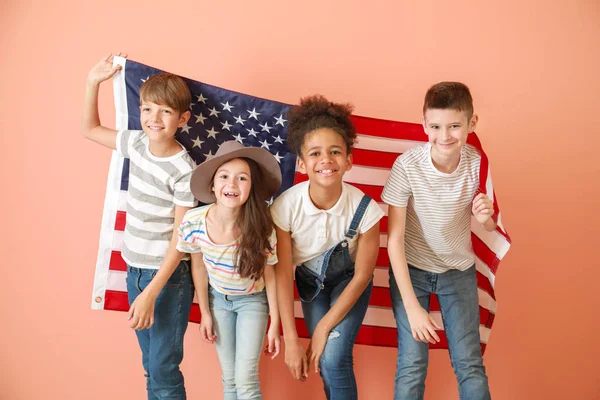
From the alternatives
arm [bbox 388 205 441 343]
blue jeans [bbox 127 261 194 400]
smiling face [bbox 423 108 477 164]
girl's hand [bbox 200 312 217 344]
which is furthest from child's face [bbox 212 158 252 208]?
smiling face [bbox 423 108 477 164]

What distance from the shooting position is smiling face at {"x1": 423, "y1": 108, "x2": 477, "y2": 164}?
6.33 ft

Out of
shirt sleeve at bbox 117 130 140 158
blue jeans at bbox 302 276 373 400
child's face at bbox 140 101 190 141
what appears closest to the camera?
blue jeans at bbox 302 276 373 400

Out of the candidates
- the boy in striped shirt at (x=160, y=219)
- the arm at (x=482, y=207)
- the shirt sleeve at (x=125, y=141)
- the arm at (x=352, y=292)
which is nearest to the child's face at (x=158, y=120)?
the boy in striped shirt at (x=160, y=219)

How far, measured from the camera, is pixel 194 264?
2.07 metres

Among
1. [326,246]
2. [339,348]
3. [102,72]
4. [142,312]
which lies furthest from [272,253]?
[102,72]

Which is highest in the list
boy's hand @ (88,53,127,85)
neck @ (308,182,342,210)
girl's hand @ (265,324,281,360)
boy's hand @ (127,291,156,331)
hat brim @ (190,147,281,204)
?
boy's hand @ (88,53,127,85)

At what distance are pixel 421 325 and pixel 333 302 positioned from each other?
0.33 metres

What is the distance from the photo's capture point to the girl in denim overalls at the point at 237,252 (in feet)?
6.37

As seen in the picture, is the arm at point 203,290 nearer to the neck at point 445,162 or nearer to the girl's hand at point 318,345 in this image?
the girl's hand at point 318,345

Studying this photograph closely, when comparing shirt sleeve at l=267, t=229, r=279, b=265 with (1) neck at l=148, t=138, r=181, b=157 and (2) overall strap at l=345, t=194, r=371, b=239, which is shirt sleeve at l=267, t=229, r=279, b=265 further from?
(1) neck at l=148, t=138, r=181, b=157

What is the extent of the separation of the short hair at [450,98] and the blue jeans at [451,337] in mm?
644

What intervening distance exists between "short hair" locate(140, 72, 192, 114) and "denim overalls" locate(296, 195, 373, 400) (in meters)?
0.79

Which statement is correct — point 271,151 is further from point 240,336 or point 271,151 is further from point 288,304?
point 240,336

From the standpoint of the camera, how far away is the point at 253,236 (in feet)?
6.34
